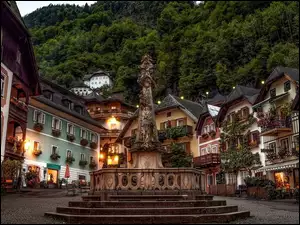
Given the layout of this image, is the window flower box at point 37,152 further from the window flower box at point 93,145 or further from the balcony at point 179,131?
the balcony at point 179,131

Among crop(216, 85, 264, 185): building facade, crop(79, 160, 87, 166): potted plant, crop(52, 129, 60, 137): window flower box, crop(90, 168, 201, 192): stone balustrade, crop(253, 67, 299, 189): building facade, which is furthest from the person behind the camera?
crop(79, 160, 87, 166): potted plant

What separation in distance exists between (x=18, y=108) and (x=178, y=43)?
77.1 meters

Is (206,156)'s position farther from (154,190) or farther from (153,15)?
(153,15)

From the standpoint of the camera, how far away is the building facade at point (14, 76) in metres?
22.5

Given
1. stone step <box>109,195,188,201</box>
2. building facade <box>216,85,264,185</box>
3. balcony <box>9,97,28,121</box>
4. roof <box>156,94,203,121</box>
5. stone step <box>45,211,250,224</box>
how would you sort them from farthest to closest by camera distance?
roof <box>156,94,203,121</box>
building facade <box>216,85,264,185</box>
balcony <box>9,97,28,121</box>
stone step <box>109,195,188,201</box>
stone step <box>45,211,250,224</box>

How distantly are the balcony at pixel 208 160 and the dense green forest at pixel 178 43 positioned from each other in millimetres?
13873

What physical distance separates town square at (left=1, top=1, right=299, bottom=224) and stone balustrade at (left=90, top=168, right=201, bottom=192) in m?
0.04

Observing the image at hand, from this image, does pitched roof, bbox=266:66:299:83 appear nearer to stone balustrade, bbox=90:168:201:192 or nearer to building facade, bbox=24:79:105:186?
stone balustrade, bbox=90:168:201:192

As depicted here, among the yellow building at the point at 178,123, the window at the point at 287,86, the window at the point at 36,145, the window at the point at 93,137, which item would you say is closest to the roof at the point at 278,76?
the window at the point at 287,86

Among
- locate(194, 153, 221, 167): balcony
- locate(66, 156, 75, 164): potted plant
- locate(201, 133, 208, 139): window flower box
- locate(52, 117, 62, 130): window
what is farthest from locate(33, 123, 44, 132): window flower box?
locate(201, 133, 208, 139): window flower box

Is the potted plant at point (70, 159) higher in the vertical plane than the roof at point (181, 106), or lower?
lower

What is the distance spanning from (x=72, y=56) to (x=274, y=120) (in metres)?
95.3

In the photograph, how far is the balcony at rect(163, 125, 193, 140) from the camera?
4564 cm

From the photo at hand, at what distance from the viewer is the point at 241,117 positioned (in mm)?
39031
